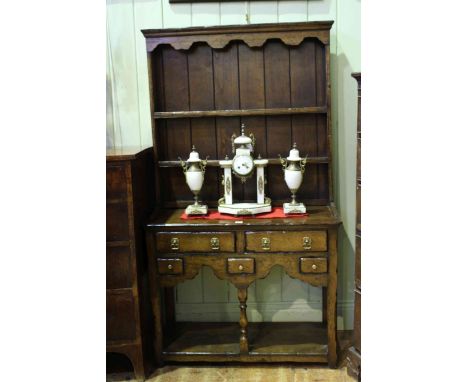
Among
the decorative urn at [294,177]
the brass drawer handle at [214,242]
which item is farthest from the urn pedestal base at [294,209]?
the brass drawer handle at [214,242]

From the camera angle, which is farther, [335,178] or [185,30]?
[335,178]

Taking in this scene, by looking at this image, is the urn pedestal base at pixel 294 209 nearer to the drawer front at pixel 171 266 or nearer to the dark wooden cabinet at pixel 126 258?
the drawer front at pixel 171 266

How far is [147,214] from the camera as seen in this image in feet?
8.07

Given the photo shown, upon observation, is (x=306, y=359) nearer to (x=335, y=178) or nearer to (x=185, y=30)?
(x=335, y=178)

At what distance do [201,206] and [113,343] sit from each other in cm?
74

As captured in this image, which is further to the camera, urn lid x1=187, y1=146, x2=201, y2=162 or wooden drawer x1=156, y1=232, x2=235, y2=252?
urn lid x1=187, y1=146, x2=201, y2=162

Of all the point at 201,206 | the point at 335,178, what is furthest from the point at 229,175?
the point at 335,178

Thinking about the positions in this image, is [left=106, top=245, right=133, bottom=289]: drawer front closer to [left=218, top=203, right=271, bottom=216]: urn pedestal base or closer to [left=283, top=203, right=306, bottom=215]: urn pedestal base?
[left=218, top=203, right=271, bottom=216]: urn pedestal base

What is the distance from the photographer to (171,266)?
2340 millimetres

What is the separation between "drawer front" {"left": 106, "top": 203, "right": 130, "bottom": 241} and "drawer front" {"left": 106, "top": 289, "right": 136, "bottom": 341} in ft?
0.83

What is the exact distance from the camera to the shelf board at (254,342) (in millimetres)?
2432

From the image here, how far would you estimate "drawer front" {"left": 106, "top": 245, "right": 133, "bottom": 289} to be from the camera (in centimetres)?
223

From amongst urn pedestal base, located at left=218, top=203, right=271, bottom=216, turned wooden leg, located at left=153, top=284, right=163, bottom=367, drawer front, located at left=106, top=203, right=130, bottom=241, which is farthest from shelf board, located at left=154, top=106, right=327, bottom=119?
turned wooden leg, located at left=153, top=284, right=163, bottom=367

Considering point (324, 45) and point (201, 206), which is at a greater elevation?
point (324, 45)
